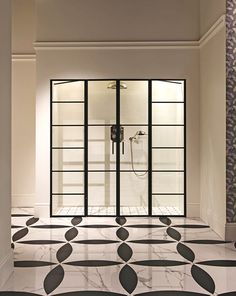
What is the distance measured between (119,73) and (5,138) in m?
3.29

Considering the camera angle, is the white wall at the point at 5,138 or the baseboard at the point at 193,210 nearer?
the white wall at the point at 5,138

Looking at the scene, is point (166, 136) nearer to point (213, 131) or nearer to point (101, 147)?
point (101, 147)

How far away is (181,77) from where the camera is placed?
6516 mm

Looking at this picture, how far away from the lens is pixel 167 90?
6.66m

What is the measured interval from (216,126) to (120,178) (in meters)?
1.94

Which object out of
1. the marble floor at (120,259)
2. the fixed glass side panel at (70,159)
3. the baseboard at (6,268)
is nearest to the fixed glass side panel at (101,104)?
the fixed glass side panel at (70,159)

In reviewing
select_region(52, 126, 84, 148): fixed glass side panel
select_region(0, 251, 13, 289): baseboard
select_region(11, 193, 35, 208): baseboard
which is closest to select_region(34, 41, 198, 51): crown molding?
select_region(52, 126, 84, 148): fixed glass side panel

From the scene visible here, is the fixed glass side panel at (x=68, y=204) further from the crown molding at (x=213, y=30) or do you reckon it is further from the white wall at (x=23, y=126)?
the crown molding at (x=213, y=30)

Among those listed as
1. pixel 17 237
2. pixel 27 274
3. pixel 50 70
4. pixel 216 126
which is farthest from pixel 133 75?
pixel 27 274

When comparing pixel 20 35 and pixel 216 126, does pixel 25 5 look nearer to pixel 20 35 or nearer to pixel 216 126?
pixel 20 35

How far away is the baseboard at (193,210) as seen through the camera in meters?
6.46

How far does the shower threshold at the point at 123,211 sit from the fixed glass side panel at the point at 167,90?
5.47 ft

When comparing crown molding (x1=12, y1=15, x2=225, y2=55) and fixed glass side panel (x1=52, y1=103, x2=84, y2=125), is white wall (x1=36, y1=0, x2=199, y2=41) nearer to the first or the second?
crown molding (x1=12, y1=15, x2=225, y2=55)

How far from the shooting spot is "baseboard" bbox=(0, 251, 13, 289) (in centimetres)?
335
